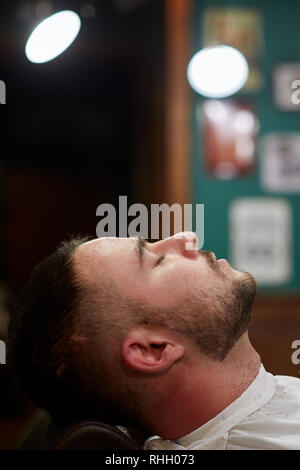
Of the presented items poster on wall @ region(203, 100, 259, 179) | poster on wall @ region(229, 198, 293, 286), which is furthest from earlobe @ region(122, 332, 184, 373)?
poster on wall @ region(203, 100, 259, 179)

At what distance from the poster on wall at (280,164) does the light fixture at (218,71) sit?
1.42ft

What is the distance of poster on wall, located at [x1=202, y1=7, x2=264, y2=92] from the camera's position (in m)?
3.29

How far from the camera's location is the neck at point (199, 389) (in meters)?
1.28

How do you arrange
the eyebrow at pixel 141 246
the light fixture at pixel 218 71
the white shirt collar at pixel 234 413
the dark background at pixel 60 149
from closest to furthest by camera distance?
the white shirt collar at pixel 234 413 < the eyebrow at pixel 141 246 < the light fixture at pixel 218 71 < the dark background at pixel 60 149

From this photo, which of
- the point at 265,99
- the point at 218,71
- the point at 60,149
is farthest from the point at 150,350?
the point at 60,149

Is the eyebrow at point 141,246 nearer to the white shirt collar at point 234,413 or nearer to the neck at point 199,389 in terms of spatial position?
the neck at point 199,389

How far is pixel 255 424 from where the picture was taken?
1.24 metres

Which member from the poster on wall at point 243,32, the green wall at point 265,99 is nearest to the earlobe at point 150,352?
the green wall at point 265,99

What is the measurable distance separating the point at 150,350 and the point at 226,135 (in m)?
2.26

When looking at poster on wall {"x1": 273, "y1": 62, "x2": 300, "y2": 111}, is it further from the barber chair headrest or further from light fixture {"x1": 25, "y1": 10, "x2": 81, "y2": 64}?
the barber chair headrest

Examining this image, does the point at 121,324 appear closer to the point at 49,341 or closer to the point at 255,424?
the point at 49,341

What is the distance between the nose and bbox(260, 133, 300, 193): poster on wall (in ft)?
6.40
